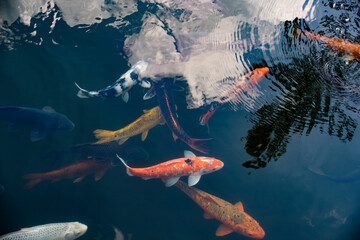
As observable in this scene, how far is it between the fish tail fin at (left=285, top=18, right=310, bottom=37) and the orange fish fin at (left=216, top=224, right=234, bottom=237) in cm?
278

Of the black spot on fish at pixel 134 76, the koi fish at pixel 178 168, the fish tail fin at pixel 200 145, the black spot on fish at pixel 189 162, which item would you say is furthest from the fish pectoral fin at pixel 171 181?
the black spot on fish at pixel 134 76

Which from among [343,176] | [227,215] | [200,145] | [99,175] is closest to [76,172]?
[99,175]

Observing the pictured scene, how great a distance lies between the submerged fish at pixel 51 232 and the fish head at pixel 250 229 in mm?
2021

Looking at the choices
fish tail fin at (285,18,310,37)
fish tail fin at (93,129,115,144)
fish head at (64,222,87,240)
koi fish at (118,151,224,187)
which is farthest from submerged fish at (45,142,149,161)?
fish tail fin at (285,18,310,37)

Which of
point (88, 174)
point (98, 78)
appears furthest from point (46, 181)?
point (98, 78)

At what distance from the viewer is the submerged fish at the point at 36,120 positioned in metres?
3.04

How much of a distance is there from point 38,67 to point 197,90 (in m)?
2.89

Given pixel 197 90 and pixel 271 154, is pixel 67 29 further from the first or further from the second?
pixel 271 154

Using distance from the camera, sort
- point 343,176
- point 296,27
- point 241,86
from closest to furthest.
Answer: point 241,86, point 343,176, point 296,27

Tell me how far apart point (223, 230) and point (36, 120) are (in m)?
3.12

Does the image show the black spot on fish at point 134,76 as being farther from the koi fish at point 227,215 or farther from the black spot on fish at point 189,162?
the koi fish at point 227,215

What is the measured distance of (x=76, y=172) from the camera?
10.1ft

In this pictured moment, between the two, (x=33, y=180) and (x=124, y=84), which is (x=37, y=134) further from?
(x=124, y=84)

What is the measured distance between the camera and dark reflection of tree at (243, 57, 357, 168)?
100 inches
